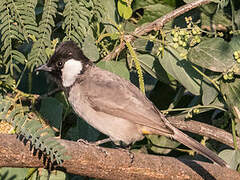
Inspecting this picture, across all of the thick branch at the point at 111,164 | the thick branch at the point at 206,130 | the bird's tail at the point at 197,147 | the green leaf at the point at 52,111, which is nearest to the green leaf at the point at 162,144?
the thick branch at the point at 206,130

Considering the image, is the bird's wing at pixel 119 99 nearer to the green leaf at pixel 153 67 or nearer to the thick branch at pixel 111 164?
the green leaf at pixel 153 67

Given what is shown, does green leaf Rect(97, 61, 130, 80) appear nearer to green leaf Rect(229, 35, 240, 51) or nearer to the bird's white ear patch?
the bird's white ear patch

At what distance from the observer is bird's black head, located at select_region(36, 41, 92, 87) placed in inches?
127

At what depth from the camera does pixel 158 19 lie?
10.8ft

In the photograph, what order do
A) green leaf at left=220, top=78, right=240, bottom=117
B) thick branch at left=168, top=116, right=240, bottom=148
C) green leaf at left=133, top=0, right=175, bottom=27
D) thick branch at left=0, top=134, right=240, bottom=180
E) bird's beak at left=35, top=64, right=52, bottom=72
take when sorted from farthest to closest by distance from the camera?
green leaf at left=133, top=0, right=175, bottom=27
thick branch at left=168, top=116, right=240, bottom=148
green leaf at left=220, top=78, right=240, bottom=117
bird's beak at left=35, top=64, right=52, bottom=72
thick branch at left=0, top=134, right=240, bottom=180

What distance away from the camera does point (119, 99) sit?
3289 mm

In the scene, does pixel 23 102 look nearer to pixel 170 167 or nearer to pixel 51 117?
pixel 51 117

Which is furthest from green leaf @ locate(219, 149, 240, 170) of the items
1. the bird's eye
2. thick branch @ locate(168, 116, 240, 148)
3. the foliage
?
the bird's eye

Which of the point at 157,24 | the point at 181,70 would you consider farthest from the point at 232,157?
the point at 157,24

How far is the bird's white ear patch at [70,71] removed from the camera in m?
3.39

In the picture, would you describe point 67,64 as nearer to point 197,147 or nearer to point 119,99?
point 119,99

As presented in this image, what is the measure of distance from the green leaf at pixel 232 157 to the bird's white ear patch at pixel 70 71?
1200mm

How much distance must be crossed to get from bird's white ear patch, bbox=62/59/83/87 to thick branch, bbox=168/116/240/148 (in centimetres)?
84

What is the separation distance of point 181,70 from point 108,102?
56cm
